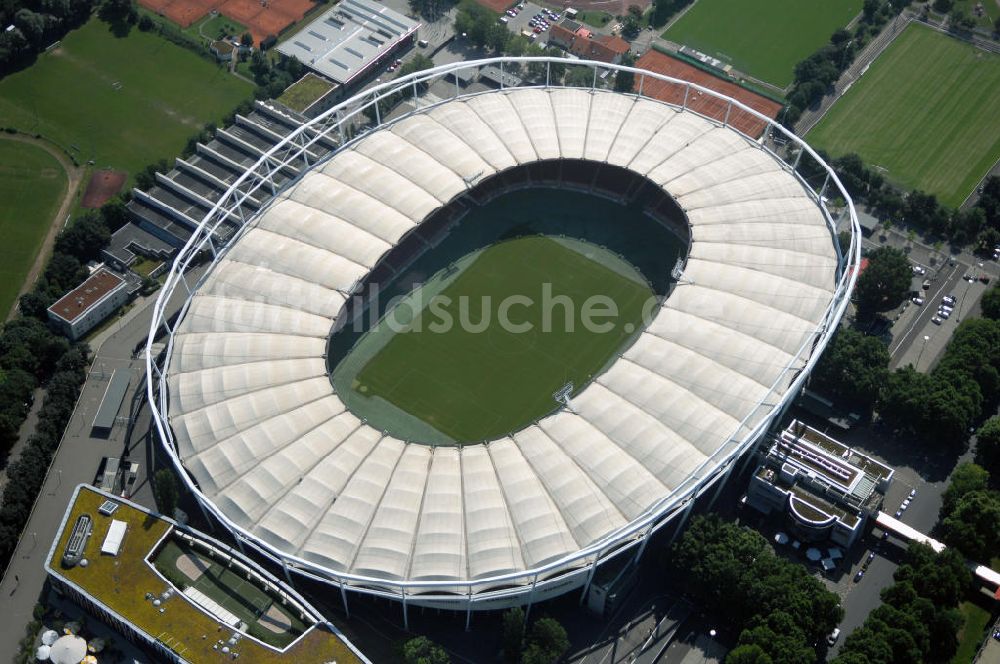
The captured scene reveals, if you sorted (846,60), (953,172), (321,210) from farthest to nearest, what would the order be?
(846,60), (953,172), (321,210)

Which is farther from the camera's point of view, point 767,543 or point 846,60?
point 846,60

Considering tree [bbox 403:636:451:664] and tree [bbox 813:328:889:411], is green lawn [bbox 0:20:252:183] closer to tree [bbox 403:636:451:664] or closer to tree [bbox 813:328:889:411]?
tree [bbox 403:636:451:664]

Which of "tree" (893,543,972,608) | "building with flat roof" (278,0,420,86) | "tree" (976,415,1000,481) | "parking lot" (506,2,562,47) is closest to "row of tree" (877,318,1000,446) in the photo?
"tree" (976,415,1000,481)

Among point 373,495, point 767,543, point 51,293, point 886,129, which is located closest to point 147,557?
point 373,495

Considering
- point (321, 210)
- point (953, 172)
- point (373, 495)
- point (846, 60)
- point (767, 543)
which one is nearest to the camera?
point (373, 495)

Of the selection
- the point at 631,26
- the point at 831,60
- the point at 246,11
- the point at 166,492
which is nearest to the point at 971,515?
the point at 166,492

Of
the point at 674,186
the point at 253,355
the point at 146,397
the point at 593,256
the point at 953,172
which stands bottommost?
the point at 146,397

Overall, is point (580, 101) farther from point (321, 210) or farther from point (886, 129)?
point (886, 129)
